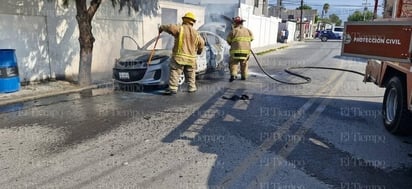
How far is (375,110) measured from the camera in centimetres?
Answer: 706

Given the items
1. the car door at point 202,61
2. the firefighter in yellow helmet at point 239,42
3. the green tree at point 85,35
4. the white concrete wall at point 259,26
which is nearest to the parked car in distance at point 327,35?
the white concrete wall at point 259,26

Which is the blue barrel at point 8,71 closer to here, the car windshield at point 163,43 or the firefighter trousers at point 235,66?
the car windshield at point 163,43

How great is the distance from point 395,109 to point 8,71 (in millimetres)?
7465

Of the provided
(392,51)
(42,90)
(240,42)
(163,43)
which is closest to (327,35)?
(240,42)

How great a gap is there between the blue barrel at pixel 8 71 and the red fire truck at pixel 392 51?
667cm

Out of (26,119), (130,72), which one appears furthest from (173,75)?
(26,119)

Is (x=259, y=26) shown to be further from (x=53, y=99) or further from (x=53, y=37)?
(x=53, y=99)

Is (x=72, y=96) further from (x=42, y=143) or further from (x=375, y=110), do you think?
(x=375, y=110)

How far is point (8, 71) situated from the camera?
7.82 m

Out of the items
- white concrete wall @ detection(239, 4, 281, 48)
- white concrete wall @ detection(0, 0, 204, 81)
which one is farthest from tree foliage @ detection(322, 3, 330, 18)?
white concrete wall @ detection(0, 0, 204, 81)

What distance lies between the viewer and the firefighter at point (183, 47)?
787 centimetres

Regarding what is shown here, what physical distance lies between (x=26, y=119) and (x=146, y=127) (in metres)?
2.11

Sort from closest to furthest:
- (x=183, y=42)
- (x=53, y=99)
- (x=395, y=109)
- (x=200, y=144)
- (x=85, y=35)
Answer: (x=200, y=144), (x=395, y=109), (x=53, y=99), (x=183, y=42), (x=85, y=35)

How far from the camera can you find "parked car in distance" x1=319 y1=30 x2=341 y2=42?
157ft
